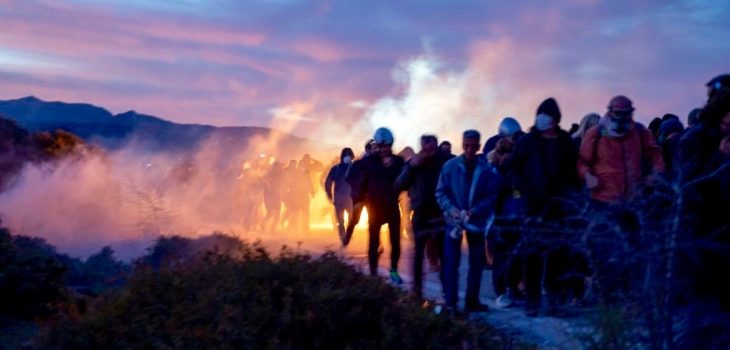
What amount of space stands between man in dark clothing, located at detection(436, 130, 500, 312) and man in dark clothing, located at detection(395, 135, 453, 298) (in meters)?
0.62

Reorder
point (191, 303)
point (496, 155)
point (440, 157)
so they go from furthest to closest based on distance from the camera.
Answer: point (440, 157), point (496, 155), point (191, 303)

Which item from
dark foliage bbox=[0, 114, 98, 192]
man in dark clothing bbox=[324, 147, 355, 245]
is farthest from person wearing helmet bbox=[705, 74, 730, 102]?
dark foliage bbox=[0, 114, 98, 192]

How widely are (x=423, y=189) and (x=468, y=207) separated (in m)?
1.01

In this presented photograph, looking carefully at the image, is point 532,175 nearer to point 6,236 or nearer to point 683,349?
point 683,349

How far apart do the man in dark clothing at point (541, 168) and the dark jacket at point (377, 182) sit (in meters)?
2.56

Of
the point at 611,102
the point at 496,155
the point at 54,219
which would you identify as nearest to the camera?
the point at 611,102

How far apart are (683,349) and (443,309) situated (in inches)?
97.8

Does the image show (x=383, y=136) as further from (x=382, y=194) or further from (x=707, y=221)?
(x=707, y=221)

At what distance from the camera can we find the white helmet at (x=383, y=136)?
11.8 metres

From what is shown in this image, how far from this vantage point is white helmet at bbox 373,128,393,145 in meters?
11.8

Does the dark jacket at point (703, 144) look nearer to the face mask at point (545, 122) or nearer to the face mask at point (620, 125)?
the face mask at point (620, 125)

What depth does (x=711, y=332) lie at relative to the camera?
5.31m

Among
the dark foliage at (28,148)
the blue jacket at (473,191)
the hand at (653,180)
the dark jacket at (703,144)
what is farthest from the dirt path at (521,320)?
the dark foliage at (28,148)

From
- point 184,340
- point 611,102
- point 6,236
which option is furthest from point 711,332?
point 6,236
